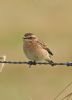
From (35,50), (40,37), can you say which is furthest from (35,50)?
(40,37)

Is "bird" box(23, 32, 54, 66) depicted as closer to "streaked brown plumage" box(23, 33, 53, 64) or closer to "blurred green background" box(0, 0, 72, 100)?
"streaked brown plumage" box(23, 33, 53, 64)

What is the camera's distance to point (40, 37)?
54.9 ft

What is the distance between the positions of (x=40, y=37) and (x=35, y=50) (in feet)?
20.3

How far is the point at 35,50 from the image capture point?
10.5 metres

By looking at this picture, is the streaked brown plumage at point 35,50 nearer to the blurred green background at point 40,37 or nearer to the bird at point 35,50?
the bird at point 35,50

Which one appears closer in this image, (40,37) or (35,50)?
(35,50)

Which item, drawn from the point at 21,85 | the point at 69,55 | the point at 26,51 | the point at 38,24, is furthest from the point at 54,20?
the point at 26,51

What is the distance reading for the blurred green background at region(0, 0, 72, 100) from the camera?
1262 cm

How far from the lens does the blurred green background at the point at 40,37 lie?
12.6 m

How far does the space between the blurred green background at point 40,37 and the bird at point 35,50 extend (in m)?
0.58

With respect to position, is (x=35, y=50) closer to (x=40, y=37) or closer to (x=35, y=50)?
(x=35, y=50)

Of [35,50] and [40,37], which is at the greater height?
[35,50]

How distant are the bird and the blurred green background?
22.9 inches

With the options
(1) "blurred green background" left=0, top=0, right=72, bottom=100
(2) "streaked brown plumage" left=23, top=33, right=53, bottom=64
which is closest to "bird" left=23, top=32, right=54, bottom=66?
(2) "streaked brown plumage" left=23, top=33, right=53, bottom=64
